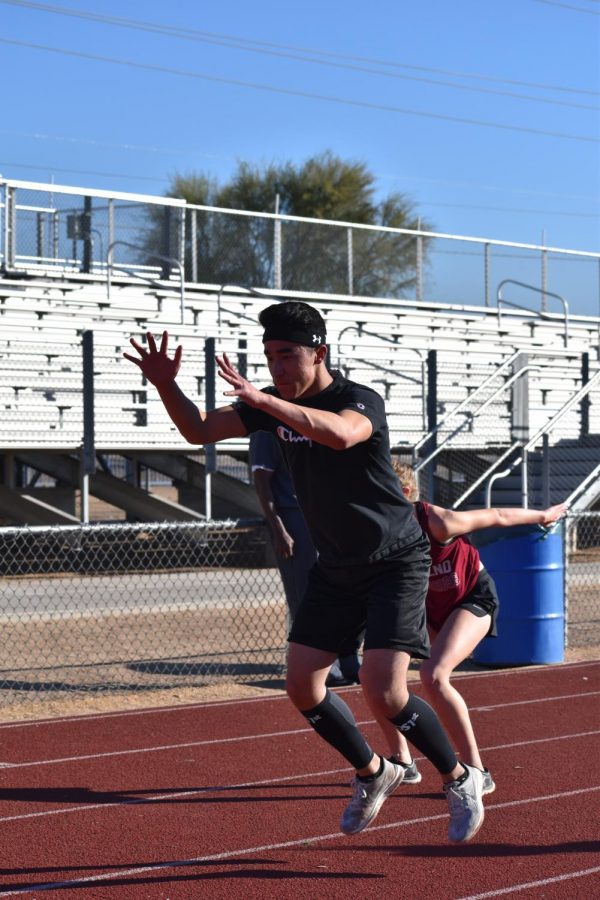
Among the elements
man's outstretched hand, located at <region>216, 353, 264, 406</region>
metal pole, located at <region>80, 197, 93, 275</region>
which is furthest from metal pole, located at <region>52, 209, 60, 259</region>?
man's outstretched hand, located at <region>216, 353, 264, 406</region>

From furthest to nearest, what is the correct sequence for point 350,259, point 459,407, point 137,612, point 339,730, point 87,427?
point 350,259 → point 459,407 → point 87,427 → point 137,612 → point 339,730

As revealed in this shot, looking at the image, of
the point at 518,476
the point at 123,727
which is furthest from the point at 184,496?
the point at 123,727

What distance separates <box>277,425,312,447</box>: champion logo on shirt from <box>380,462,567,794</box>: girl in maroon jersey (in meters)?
1.19

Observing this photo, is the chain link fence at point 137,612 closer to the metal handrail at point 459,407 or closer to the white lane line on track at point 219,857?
the metal handrail at point 459,407

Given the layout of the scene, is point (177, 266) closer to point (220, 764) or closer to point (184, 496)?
point (184, 496)

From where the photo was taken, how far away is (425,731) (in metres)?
5.25

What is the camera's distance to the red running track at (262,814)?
16.8 ft

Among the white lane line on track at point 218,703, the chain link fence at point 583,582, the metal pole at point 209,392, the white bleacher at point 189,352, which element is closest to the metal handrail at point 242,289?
the white bleacher at point 189,352

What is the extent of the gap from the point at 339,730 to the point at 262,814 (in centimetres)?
109

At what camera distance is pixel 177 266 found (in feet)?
74.8

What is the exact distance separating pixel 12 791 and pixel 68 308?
13643mm

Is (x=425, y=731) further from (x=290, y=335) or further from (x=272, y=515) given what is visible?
(x=272, y=515)

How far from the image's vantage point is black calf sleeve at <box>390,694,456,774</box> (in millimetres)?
5227

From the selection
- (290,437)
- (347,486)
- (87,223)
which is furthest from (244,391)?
(87,223)
